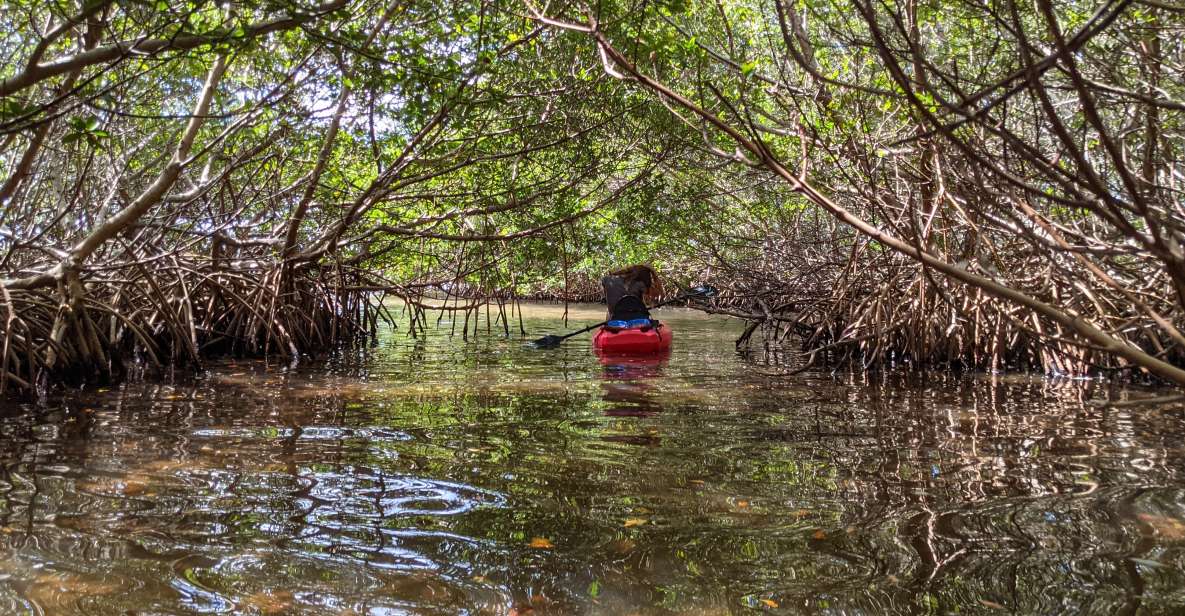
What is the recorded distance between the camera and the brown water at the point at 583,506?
2.47 metres

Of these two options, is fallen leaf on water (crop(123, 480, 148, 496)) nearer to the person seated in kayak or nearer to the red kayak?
the red kayak

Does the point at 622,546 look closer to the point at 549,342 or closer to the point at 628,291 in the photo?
the point at 628,291

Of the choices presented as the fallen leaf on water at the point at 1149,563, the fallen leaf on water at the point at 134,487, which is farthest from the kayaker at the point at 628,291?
the fallen leaf on water at the point at 1149,563

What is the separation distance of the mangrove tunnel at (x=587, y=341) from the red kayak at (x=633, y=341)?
47 mm

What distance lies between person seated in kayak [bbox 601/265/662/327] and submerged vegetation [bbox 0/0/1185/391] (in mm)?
626

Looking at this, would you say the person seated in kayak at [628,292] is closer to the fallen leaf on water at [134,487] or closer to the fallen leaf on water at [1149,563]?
the fallen leaf on water at [134,487]

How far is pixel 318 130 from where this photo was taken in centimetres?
813

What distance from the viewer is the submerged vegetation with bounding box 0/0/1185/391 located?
5281mm

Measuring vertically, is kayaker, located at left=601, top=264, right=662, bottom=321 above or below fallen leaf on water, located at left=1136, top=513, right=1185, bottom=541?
above

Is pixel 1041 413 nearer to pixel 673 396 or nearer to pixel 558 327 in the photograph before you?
pixel 673 396

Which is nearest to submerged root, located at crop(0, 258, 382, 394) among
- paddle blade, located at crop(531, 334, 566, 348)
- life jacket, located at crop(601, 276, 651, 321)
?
paddle blade, located at crop(531, 334, 566, 348)

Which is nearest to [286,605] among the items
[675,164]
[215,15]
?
[215,15]

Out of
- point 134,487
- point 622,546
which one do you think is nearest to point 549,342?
point 134,487

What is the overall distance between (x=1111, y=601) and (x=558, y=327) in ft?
42.3
